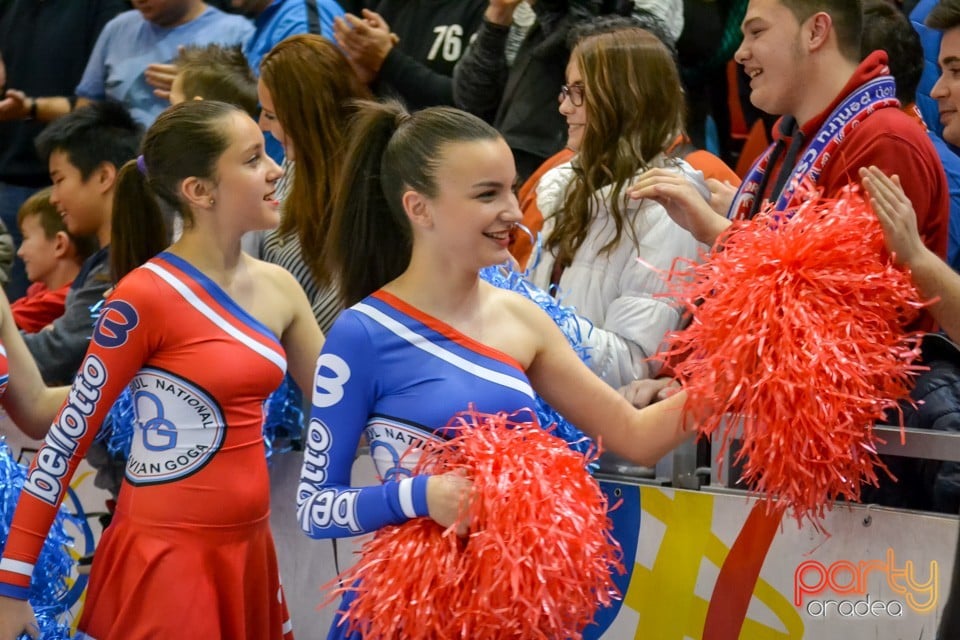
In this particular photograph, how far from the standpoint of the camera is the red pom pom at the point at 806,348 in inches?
101

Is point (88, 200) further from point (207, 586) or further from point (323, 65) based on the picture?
point (207, 586)

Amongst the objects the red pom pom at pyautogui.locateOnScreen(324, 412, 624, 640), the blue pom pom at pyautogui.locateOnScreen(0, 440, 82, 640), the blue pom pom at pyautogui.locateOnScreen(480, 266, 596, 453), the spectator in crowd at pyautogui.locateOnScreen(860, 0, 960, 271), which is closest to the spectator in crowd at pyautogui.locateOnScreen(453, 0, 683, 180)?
the spectator in crowd at pyautogui.locateOnScreen(860, 0, 960, 271)

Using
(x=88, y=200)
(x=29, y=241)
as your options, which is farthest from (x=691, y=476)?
(x=29, y=241)

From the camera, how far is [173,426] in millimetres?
3064

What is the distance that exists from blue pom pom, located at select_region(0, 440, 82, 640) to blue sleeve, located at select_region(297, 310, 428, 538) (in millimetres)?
861

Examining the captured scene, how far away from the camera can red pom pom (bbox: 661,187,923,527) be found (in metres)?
2.56

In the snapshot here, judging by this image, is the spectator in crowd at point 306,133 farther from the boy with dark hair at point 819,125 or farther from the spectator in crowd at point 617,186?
the boy with dark hair at point 819,125

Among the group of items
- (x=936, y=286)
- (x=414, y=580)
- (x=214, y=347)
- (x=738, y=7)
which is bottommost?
(x=414, y=580)

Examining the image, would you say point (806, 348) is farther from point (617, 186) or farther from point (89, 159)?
point (89, 159)

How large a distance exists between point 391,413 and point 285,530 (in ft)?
5.90

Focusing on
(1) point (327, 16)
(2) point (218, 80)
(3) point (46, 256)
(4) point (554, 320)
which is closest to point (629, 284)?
(4) point (554, 320)

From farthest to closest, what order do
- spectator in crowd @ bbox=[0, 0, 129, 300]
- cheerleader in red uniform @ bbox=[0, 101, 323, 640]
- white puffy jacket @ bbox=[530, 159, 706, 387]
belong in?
spectator in crowd @ bbox=[0, 0, 129, 300] → white puffy jacket @ bbox=[530, 159, 706, 387] → cheerleader in red uniform @ bbox=[0, 101, 323, 640]

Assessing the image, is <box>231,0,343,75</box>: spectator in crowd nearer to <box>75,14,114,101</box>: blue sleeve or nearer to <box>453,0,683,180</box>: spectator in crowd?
<box>453,0,683,180</box>: spectator in crowd

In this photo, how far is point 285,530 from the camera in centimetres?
425
